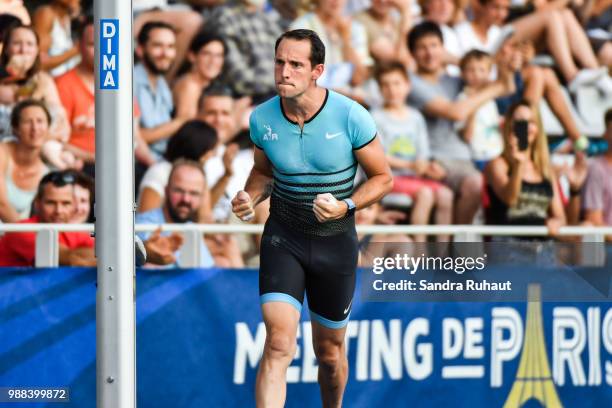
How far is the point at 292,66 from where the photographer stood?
5.50 meters

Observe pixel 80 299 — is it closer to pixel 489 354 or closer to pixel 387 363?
pixel 387 363

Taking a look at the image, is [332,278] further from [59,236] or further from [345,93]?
[345,93]

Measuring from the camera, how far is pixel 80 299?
704 centimetres

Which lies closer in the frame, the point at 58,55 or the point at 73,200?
the point at 73,200

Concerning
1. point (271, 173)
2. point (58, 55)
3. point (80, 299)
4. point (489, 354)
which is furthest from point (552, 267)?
point (58, 55)

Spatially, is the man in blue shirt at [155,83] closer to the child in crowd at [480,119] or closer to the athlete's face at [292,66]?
the child in crowd at [480,119]

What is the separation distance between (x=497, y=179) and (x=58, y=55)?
13.2 feet

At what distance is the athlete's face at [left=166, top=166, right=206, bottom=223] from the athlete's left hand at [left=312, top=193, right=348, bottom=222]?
9.97ft

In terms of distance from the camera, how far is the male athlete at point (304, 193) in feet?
18.2

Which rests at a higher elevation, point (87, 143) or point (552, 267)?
point (87, 143)

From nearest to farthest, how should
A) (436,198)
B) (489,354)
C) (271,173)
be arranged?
(271,173)
(489,354)
(436,198)

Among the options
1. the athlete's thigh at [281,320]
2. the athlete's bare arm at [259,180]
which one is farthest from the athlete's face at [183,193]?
the athlete's thigh at [281,320]

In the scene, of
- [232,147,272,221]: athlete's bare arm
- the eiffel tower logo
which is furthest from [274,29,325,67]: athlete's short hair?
the eiffel tower logo

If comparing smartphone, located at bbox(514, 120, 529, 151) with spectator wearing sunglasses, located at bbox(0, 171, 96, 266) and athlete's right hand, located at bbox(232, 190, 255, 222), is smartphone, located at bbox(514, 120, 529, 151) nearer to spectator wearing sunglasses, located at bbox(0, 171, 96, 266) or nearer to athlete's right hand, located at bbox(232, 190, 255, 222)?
spectator wearing sunglasses, located at bbox(0, 171, 96, 266)
